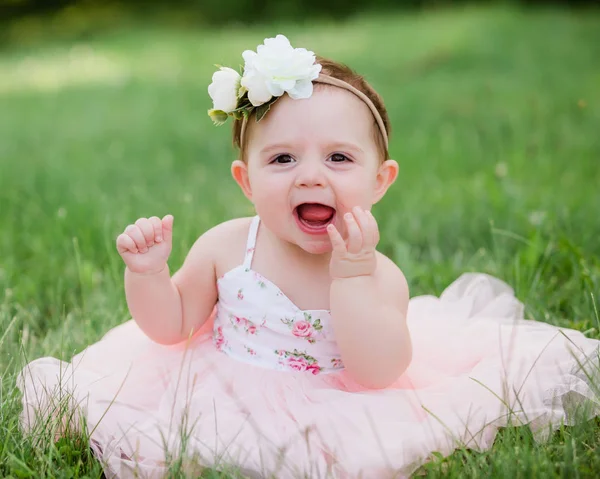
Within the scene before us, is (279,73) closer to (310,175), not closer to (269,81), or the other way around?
(269,81)

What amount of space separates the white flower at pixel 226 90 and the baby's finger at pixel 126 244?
38cm

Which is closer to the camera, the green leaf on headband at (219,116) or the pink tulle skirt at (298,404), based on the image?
the pink tulle skirt at (298,404)

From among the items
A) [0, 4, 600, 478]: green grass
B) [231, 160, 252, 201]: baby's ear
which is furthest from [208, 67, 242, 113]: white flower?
[0, 4, 600, 478]: green grass

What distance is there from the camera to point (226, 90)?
1970 millimetres

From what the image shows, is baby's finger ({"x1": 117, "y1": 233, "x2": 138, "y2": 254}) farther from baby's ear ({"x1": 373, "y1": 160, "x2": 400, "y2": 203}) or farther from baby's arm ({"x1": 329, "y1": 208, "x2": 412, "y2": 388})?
baby's ear ({"x1": 373, "y1": 160, "x2": 400, "y2": 203})

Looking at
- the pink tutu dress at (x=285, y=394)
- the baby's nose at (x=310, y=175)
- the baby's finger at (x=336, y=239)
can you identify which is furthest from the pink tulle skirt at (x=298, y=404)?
the baby's nose at (x=310, y=175)

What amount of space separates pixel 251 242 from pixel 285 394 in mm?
402

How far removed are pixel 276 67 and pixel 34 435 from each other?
96 centimetres

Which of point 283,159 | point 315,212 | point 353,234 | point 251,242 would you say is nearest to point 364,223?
point 353,234

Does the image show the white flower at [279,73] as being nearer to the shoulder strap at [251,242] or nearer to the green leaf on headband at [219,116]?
the green leaf on headband at [219,116]

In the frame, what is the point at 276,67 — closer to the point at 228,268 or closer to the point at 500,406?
the point at 228,268

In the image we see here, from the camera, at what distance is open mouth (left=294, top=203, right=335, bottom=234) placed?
192 centimetres

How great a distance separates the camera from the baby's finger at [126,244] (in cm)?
196

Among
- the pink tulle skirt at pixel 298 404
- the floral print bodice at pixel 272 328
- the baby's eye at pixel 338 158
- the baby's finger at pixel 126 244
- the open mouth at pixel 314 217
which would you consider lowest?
the pink tulle skirt at pixel 298 404
